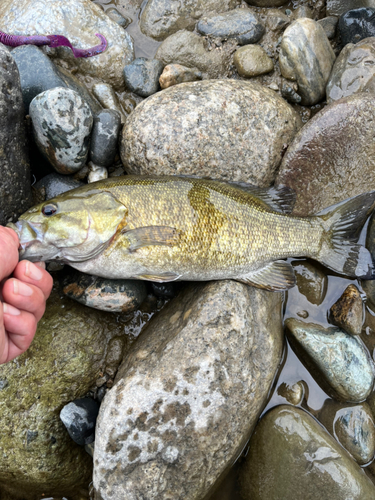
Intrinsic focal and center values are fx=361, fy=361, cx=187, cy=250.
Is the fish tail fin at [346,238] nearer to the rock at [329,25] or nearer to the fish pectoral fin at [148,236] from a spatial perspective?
the fish pectoral fin at [148,236]

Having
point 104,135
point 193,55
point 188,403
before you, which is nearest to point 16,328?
point 188,403

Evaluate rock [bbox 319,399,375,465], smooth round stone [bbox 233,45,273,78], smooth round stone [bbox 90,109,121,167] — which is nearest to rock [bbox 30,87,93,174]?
smooth round stone [bbox 90,109,121,167]

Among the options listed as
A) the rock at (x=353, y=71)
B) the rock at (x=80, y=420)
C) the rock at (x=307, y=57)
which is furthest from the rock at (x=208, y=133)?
the rock at (x=80, y=420)

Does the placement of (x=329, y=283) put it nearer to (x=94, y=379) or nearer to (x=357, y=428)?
(x=357, y=428)

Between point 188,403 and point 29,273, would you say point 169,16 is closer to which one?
point 29,273

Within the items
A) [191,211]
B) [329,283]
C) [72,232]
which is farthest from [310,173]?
[72,232]
